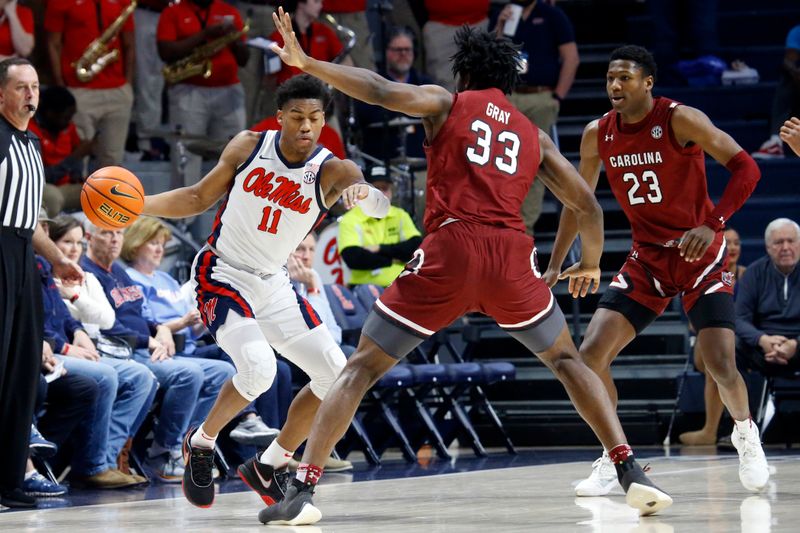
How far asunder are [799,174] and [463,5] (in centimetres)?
354

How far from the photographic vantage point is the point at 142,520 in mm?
5574

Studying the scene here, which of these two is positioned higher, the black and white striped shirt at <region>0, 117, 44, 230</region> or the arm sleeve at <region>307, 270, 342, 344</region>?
the black and white striped shirt at <region>0, 117, 44, 230</region>

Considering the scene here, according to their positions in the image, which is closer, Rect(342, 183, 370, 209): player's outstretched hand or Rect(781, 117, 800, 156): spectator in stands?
Rect(342, 183, 370, 209): player's outstretched hand

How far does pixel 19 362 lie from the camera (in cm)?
638

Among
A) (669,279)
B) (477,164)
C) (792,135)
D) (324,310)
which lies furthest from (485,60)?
(324,310)

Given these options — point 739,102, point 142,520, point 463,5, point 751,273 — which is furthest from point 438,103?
point 739,102

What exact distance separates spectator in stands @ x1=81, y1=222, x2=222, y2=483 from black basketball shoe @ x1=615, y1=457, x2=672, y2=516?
3.50m

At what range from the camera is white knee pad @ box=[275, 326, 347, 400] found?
5.92 metres

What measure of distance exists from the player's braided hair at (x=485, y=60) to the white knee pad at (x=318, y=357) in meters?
1.35

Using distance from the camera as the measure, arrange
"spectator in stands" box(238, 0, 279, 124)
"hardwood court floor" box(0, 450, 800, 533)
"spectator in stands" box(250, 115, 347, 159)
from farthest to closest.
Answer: "spectator in stands" box(238, 0, 279, 124), "spectator in stands" box(250, 115, 347, 159), "hardwood court floor" box(0, 450, 800, 533)

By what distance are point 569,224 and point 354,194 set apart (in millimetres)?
1303

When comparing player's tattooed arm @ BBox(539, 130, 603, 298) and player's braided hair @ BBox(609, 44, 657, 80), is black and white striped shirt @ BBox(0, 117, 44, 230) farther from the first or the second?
player's braided hair @ BBox(609, 44, 657, 80)

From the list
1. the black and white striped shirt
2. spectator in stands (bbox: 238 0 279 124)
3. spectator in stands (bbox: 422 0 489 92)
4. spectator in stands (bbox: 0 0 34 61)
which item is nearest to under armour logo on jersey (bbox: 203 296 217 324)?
the black and white striped shirt

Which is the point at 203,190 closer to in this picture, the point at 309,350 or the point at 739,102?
the point at 309,350
